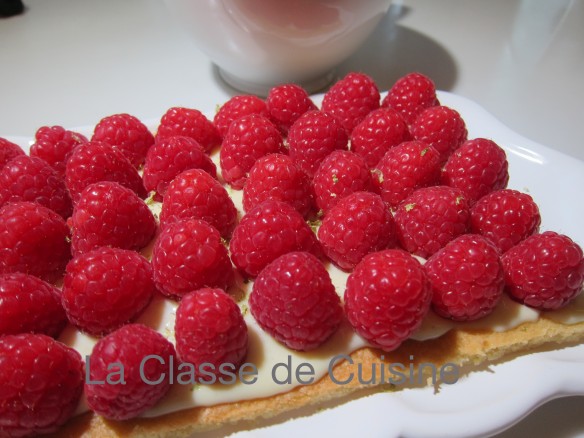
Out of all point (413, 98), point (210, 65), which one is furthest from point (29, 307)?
point (210, 65)

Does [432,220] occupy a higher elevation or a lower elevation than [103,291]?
higher

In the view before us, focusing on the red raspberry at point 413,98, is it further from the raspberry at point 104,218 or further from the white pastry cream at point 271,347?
the raspberry at point 104,218

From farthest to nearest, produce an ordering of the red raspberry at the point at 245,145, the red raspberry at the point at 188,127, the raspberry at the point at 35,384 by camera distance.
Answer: the red raspberry at the point at 188,127 → the red raspberry at the point at 245,145 → the raspberry at the point at 35,384

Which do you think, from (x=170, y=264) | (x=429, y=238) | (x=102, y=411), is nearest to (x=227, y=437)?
(x=102, y=411)

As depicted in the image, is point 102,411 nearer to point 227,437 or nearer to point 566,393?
point 227,437

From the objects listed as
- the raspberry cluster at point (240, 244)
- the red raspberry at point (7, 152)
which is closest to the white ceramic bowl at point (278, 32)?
the raspberry cluster at point (240, 244)

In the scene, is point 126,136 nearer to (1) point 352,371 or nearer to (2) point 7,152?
(2) point 7,152
